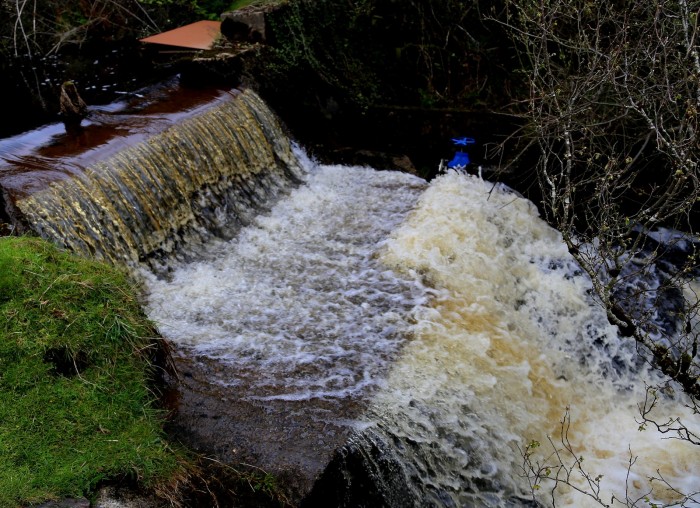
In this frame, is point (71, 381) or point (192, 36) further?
point (192, 36)

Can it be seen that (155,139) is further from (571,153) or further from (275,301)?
(571,153)

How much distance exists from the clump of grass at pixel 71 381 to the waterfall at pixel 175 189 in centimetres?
134

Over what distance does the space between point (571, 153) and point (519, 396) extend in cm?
179

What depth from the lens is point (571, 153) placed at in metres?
4.26

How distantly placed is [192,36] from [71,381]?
6.14 meters

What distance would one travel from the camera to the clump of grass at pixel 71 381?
309 cm

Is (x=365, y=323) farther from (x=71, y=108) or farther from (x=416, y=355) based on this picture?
(x=71, y=108)

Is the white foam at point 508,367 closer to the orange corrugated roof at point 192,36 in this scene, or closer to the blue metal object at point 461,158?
the blue metal object at point 461,158

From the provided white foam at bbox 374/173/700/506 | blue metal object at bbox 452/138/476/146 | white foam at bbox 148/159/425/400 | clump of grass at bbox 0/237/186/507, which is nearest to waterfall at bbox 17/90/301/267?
white foam at bbox 148/159/425/400

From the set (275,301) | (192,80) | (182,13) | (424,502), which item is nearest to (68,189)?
(275,301)

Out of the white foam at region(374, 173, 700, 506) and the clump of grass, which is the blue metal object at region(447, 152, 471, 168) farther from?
the clump of grass

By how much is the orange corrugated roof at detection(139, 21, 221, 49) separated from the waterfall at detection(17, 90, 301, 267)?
1101mm

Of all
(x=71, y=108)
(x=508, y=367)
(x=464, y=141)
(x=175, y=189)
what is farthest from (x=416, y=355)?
(x=71, y=108)

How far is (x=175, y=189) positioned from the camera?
20.7 feet
